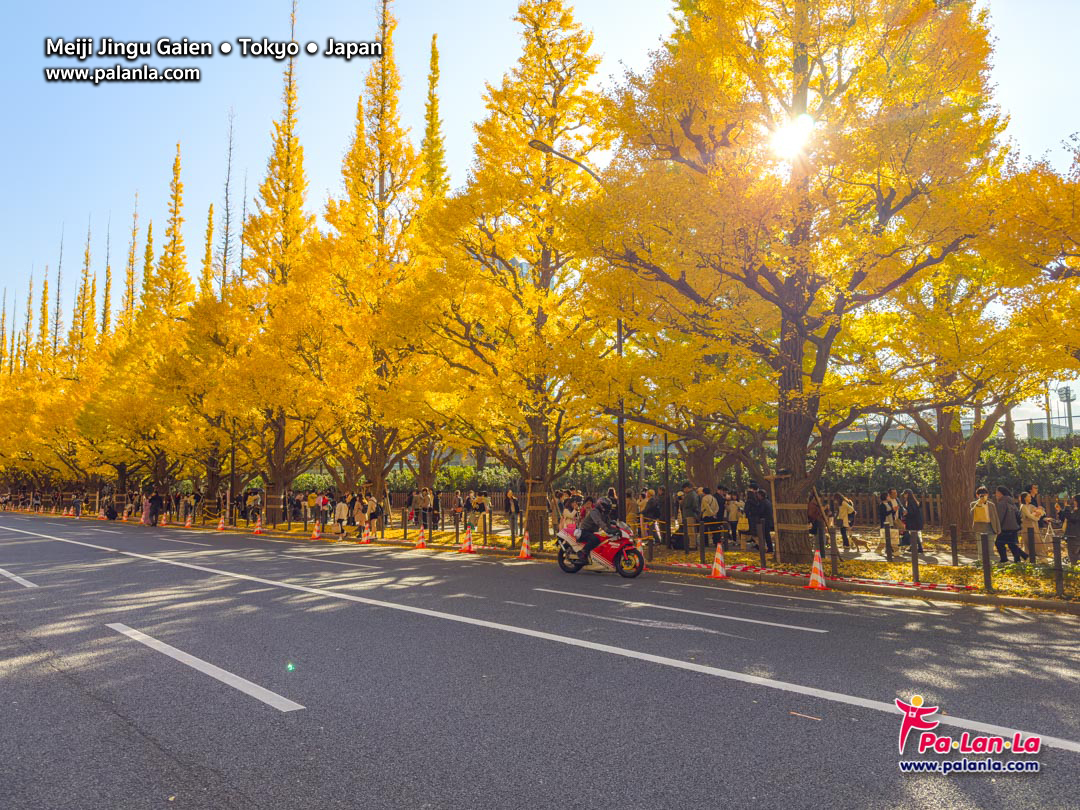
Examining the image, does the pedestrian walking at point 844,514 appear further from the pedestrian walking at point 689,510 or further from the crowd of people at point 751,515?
the pedestrian walking at point 689,510

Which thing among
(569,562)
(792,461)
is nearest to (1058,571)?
(792,461)

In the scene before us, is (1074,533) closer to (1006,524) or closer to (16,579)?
(1006,524)

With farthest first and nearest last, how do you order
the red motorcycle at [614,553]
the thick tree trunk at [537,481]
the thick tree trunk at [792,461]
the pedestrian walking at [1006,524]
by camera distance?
the thick tree trunk at [537,481], the pedestrian walking at [1006,524], the thick tree trunk at [792,461], the red motorcycle at [614,553]

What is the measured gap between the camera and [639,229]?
13.1 metres

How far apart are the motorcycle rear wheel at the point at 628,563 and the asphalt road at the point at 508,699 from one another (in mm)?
3000

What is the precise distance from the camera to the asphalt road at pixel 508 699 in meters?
3.65

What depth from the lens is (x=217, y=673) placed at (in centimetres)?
586

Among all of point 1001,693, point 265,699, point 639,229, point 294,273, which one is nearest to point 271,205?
point 294,273

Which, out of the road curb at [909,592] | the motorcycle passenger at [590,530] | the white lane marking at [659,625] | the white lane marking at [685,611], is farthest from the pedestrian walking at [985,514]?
the white lane marking at [659,625]

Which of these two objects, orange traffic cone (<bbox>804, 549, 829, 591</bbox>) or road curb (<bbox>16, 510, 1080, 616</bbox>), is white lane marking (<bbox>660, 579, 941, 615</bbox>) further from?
orange traffic cone (<bbox>804, 549, 829, 591</bbox>)

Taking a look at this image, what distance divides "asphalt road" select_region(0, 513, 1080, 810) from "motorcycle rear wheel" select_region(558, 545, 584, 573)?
3485mm

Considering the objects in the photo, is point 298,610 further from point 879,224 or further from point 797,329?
point 879,224

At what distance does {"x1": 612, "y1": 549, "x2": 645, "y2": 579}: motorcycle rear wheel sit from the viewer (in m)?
13.2

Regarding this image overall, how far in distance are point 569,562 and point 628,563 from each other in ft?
4.13
